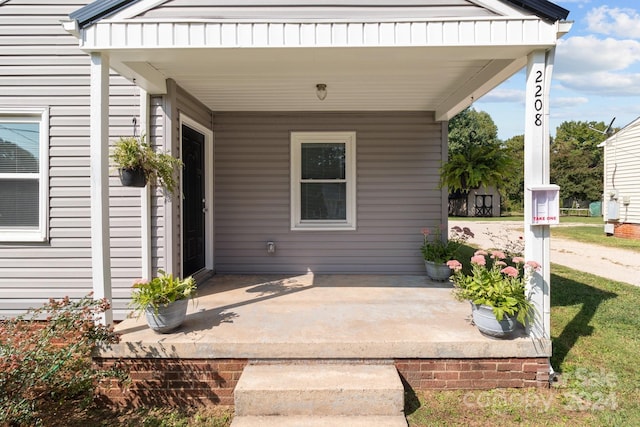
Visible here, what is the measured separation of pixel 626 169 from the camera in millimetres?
11086

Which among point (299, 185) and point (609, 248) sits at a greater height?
point (299, 185)

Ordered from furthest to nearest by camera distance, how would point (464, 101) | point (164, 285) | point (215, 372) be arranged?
point (464, 101) < point (164, 285) < point (215, 372)

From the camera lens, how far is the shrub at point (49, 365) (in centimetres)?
210

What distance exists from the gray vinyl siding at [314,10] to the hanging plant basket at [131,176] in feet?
4.14

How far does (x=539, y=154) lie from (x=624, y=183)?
11.7 m

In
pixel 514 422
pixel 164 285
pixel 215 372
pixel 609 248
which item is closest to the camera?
pixel 514 422

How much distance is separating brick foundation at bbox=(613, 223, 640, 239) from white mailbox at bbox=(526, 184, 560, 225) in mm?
11294

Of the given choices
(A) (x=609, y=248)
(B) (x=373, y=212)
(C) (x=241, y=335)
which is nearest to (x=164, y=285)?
(C) (x=241, y=335)

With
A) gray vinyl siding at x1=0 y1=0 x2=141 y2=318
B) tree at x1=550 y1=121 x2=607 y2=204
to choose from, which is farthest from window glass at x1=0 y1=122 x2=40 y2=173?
tree at x1=550 y1=121 x2=607 y2=204

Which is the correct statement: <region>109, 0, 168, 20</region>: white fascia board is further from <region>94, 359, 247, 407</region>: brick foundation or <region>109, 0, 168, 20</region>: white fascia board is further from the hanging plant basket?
<region>94, 359, 247, 407</region>: brick foundation

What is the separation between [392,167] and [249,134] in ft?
7.04

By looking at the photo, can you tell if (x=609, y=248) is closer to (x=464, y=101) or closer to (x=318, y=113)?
(x=464, y=101)

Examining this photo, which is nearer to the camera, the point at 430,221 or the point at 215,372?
the point at 215,372

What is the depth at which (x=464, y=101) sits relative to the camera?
13.6 feet
